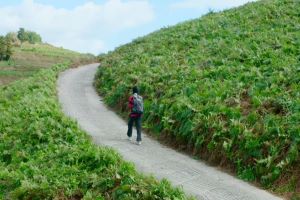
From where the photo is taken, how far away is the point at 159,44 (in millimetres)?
39688

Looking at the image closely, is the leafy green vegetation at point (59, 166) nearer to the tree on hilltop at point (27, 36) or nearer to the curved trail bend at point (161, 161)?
the curved trail bend at point (161, 161)

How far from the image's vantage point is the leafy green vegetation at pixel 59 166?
531 inches

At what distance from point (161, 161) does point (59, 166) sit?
355cm

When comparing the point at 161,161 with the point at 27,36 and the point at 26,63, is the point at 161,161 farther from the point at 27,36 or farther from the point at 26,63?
the point at 27,36

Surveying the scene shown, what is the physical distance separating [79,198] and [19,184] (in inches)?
112

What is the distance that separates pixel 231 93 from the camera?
801 inches

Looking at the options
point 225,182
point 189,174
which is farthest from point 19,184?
point 225,182

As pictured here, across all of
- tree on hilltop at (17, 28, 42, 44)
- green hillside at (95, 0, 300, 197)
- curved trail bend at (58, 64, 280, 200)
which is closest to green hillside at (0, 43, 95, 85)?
green hillside at (95, 0, 300, 197)

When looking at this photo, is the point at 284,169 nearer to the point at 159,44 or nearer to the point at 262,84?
the point at 262,84

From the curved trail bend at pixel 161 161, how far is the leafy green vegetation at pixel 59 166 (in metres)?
1.31

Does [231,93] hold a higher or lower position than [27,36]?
higher

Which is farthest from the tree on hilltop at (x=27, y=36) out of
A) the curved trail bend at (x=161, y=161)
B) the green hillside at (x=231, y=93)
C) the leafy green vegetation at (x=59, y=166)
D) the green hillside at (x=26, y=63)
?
the leafy green vegetation at (x=59, y=166)

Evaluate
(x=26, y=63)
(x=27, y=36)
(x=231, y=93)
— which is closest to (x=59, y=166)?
(x=231, y=93)

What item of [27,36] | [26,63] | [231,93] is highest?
[231,93]
